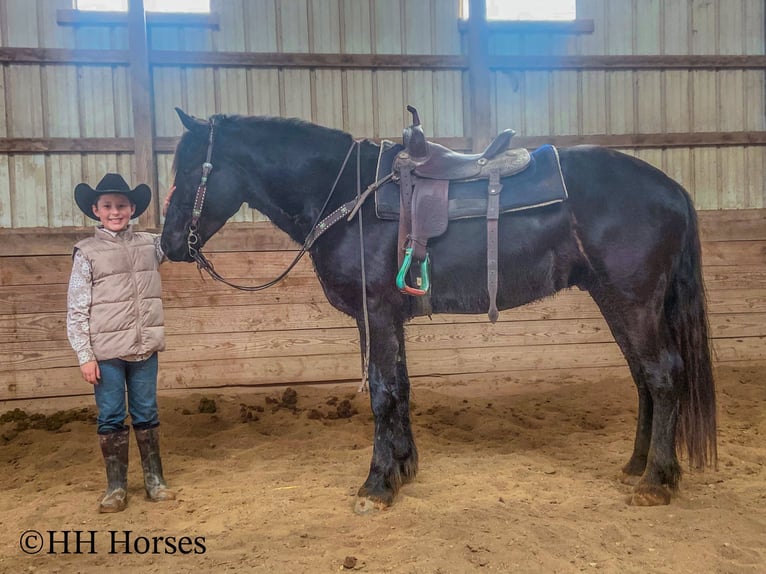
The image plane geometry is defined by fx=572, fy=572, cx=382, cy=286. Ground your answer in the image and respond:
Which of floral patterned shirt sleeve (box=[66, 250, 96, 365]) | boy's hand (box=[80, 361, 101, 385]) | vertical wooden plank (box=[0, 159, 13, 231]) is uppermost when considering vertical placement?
vertical wooden plank (box=[0, 159, 13, 231])

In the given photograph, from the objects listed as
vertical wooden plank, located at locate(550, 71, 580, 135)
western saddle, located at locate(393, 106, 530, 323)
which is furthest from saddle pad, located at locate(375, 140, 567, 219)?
vertical wooden plank, located at locate(550, 71, 580, 135)

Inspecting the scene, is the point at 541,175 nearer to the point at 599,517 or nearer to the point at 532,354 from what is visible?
the point at 599,517

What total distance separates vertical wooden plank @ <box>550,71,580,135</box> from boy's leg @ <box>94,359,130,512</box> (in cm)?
392

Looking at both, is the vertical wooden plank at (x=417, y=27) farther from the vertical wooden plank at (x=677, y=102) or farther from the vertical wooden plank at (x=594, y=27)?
the vertical wooden plank at (x=677, y=102)

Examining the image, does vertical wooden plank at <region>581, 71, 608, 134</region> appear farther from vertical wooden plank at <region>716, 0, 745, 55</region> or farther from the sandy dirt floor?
the sandy dirt floor

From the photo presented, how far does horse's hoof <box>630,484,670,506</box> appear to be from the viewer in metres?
2.47

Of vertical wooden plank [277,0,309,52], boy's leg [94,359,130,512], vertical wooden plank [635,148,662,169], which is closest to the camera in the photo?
boy's leg [94,359,130,512]

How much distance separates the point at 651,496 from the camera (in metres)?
2.47

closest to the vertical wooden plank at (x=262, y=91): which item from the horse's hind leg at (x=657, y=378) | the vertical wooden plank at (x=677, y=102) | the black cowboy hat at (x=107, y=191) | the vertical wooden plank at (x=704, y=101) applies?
the black cowboy hat at (x=107, y=191)

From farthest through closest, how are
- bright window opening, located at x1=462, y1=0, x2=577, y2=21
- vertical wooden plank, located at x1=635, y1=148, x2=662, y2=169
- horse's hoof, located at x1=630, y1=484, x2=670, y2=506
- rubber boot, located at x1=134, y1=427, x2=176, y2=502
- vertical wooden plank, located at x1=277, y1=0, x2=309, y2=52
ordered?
vertical wooden plank, located at x1=635, y1=148, x2=662, y2=169 < bright window opening, located at x1=462, y1=0, x2=577, y2=21 < vertical wooden plank, located at x1=277, y1=0, x2=309, y2=52 < rubber boot, located at x1=134, y1=427, x2=176, y2=502 < horse's hoof, located at x1=630, y1=484, x2=670, y2=506

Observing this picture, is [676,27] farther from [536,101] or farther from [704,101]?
[536,101]

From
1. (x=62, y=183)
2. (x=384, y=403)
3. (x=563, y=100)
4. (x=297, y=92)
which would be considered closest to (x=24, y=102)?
(x=62, y=183)

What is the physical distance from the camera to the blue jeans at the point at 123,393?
2.59 m

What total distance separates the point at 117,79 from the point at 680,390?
4.42 m
